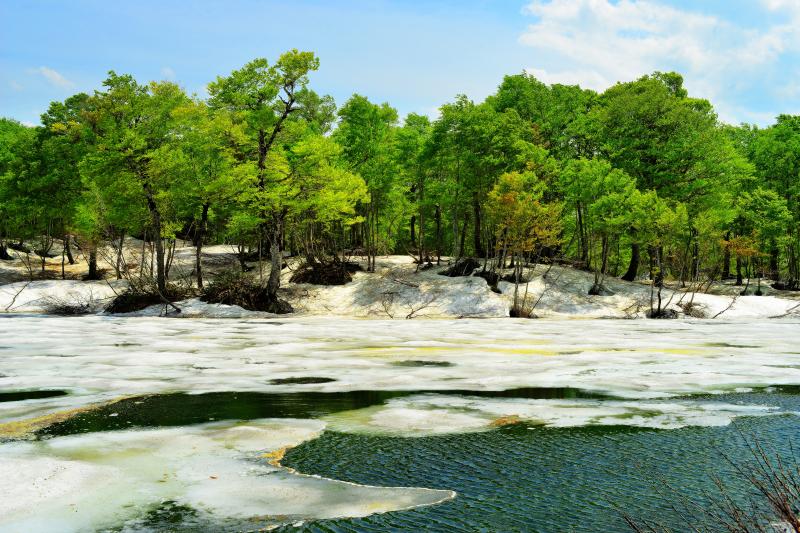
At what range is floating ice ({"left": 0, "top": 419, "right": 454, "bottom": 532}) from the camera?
17.8ft

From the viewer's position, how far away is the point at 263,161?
3288 centimetres

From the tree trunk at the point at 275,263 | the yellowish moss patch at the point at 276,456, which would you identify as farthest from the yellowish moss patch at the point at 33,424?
the tree trunk at the point at 275,263

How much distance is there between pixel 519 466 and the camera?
6938mm

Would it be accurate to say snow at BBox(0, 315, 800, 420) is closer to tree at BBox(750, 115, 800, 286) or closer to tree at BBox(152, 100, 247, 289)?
tree at BBox(152, 100, 247, 289)

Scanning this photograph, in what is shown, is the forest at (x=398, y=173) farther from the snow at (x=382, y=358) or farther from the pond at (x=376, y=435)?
the pond at (x=376, y=435)

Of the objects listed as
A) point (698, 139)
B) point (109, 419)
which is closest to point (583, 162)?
point (698, 139)

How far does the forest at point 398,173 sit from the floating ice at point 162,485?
24.8m

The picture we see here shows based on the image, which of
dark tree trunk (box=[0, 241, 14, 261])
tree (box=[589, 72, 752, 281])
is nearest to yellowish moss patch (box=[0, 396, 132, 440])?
tree (box=[589, 72, 752, 281])

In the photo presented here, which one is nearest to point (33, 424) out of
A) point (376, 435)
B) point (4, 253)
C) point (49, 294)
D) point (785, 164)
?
point (376, 435)

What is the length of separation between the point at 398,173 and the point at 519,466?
114ft

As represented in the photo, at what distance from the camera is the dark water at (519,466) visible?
5395 mm

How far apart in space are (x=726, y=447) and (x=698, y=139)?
114 ft

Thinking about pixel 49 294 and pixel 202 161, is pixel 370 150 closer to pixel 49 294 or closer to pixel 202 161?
pixel 202 161

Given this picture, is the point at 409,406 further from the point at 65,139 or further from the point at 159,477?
the point at 65,139
